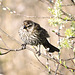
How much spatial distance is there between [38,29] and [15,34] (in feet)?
10.5

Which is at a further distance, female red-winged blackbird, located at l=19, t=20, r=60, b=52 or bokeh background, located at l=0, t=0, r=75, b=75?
bokeh background, located at l=0, t=0, r=75, b=75

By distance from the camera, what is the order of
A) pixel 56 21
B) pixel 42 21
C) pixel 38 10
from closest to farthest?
1. pixel 56 21
2. pixel 42 21
3. pixel 38 10

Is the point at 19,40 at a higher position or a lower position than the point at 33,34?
lower

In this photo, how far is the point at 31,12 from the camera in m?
7.51

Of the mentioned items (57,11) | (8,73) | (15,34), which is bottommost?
(8,73)

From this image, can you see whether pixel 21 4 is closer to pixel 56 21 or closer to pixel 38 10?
pixel 38 10

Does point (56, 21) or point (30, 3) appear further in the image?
point (30, 3)

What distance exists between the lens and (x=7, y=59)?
7.34m

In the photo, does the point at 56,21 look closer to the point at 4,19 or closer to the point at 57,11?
the point at 57,11

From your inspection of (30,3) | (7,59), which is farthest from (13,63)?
(30,3)

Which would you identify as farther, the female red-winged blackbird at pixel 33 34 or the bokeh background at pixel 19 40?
the bokeh background at pixel 19 40

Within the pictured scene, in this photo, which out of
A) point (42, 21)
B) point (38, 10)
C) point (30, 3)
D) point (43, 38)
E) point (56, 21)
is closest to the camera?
point (56, 21)

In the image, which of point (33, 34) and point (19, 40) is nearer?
point (33, 34)

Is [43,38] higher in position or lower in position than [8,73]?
higher
